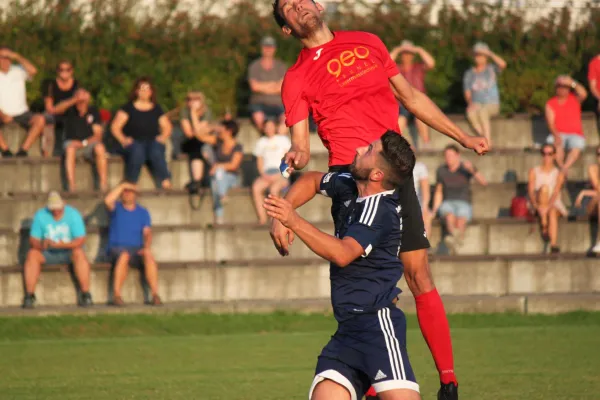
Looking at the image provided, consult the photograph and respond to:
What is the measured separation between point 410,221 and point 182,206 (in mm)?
9578

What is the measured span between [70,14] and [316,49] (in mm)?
13367

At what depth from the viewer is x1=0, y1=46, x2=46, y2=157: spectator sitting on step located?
1756 centimetres

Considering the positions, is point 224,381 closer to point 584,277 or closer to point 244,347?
point 244,347

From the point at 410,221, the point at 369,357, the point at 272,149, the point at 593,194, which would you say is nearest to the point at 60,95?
the point at 272,149

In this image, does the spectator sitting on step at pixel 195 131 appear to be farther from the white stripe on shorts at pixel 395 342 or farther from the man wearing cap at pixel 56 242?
the white stripe on shorts at pixel 395 342

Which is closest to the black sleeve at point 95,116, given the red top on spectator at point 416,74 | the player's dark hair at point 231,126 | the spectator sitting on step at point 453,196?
the player's dark hair at point 231,126

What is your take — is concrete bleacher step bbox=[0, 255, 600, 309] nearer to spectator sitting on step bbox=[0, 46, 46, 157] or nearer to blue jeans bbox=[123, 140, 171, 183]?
blue jeans bbox=[123, 140, 171, 183]

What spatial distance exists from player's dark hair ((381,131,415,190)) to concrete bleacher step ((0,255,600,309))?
866 cm

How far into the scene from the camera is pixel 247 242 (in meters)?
16.0

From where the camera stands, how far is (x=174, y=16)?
2031 cm

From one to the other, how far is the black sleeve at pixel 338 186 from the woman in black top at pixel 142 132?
32.1 feet

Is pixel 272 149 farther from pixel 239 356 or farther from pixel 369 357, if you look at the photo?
pixel 369 357

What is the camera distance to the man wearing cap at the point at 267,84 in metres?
18.1

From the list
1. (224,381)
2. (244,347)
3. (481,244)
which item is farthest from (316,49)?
(481,244)
